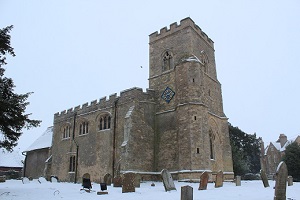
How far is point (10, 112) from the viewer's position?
34.6 ft

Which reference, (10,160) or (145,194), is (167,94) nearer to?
(145,194)

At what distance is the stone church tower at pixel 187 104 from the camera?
18.0 m

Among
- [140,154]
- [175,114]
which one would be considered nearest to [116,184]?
[140,154]

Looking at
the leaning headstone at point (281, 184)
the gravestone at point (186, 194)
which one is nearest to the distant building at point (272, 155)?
the leaning headstone at point (281, 184)

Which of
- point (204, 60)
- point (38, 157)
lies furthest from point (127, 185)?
point (38, 157)

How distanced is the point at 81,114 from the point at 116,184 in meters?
12.8

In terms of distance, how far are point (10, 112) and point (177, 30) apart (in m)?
15.5

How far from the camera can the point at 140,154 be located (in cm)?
1930

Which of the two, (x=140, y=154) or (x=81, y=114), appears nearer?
(x=140, y=154)

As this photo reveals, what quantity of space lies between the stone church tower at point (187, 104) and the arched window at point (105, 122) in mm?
4295

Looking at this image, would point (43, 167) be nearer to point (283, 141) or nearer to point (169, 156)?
point (169, 156)

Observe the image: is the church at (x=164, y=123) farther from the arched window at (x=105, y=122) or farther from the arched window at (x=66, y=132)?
the arched window at (x=66, y=132)

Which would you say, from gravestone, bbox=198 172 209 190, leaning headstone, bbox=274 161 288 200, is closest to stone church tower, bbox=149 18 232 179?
gravestone, bbox=198 172 209 190

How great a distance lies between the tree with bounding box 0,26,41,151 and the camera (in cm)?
1048
